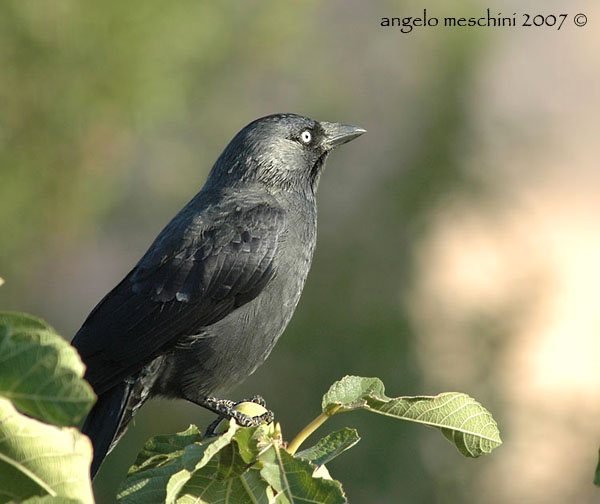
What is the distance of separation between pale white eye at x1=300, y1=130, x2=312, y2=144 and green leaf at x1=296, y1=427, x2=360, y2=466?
2255 mm

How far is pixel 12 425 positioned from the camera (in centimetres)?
142

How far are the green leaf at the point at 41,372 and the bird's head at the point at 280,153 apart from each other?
8.51ft

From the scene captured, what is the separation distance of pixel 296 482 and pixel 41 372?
2.73 feet

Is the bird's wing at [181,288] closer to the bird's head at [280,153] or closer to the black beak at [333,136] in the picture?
the bird's head at [280,153]

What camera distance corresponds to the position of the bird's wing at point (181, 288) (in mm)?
3270

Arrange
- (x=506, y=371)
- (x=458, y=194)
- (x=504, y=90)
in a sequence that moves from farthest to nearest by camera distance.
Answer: (x=504, y=90) → (x=458, y=194) → (x=506, y=371)

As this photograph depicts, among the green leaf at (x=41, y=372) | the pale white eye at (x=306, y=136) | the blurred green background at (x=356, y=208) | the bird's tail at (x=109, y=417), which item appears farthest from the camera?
the blurred green background at (x=356, y=208)

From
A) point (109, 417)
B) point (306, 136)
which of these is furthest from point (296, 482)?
point (306, 136)

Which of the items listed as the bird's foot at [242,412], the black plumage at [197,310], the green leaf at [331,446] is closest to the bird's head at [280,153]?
the black plumage at [197,310]

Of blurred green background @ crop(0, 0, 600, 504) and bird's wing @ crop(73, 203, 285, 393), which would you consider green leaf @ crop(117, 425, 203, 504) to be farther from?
blurred green background @ crop(0, 0, 600, 504)

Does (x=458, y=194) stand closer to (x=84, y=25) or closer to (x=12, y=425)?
(x=84, y=25)

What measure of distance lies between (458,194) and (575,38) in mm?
6759

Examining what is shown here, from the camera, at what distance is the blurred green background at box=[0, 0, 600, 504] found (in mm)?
6660

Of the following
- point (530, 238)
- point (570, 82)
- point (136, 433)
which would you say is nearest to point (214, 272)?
point (136, 433)
